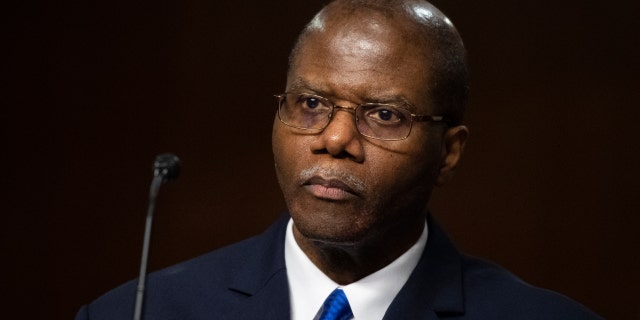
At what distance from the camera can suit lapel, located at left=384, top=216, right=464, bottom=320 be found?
289 centimetres

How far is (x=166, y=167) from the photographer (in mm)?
2553

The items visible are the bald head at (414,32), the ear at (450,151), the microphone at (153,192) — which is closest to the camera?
the microphone at (153,192)

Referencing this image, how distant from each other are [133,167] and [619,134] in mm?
1503

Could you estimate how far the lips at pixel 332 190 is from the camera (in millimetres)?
2740

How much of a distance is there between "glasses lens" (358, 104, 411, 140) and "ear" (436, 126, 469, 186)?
0.62 ft

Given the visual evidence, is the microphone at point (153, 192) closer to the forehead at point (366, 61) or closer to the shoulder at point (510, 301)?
the forehead at point (366, 61)

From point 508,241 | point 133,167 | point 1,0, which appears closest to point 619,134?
point 508,241

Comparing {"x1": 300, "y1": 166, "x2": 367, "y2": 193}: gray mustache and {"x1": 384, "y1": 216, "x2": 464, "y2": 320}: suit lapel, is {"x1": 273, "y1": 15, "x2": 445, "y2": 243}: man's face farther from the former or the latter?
{"x1": 384, "y1": 216, "x2": 464, "y2": 320}: suit lapel

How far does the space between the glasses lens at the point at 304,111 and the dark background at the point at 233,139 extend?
1.43 meters

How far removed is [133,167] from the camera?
4332mm

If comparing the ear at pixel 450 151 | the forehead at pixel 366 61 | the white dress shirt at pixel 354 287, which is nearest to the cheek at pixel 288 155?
the forehead at pixel 366 61

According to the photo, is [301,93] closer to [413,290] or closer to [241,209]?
[413,290]

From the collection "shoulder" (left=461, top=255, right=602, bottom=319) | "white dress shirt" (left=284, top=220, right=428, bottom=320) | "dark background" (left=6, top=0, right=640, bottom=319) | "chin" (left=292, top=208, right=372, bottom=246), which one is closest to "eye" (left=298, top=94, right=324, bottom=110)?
"chin" (left=292, top=208, right=372, bottom=246)

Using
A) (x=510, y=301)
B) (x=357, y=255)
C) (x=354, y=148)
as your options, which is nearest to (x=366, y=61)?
(x=354, y=148)
